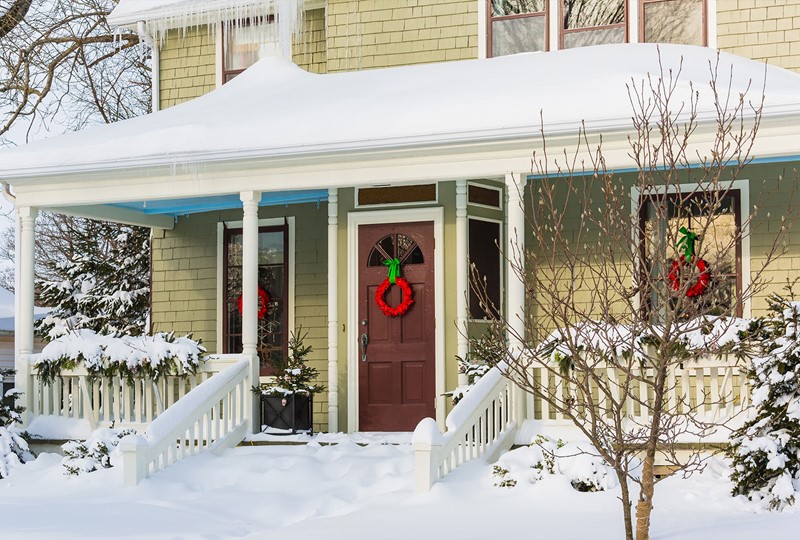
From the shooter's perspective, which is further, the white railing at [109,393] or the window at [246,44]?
the window at [246,44]

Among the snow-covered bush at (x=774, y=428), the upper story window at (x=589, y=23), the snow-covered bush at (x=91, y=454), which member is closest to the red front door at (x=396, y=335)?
the upper story window at (x=589, y=23)

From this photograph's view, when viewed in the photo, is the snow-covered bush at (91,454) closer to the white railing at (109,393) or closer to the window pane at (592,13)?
the white railing at (109,393)

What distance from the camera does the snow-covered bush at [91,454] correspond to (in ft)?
33.2

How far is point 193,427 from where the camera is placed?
34.2 feet

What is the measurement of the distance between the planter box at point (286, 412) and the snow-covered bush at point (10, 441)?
2391 millimetres

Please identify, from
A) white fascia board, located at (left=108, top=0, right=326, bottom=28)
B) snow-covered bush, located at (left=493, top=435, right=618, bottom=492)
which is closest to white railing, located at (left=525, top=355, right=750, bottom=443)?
snow-covered bush, located at (left=493, top=435, right=618, bottom=492)

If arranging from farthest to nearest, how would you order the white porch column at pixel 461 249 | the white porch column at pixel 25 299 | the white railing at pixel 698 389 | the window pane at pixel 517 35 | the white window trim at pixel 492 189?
the window pane at pixel 517 35 < the white window trim at pixel 492 189 < the white porch column at pixel 461 249 < the white porch column at pixel 25 299 < the white railing at pixel 698 389

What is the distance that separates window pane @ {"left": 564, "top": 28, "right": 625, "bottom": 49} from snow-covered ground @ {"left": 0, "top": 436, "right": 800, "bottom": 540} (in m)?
5.48

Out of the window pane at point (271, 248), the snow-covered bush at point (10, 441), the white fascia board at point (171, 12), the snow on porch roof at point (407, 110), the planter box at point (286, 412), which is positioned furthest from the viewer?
the white fascia board at point (171, 12)

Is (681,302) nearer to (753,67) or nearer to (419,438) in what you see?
(419,438)

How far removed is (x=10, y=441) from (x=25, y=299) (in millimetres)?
1695

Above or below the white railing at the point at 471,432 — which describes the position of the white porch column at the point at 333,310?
above

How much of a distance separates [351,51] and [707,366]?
665 cm

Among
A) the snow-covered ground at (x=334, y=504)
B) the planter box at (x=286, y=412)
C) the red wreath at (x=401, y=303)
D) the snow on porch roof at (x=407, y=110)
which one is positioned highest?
the snow on porch roof at (x=407, y=110)
